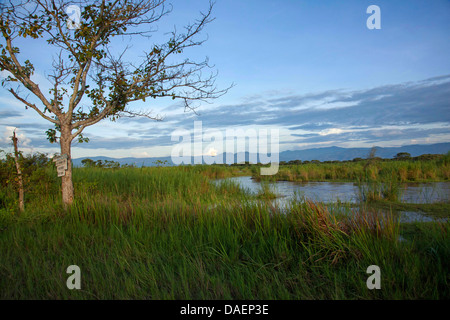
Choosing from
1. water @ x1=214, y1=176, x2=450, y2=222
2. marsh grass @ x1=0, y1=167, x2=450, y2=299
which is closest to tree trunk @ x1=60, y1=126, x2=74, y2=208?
marsh grass @ x1=0, y1=167, x2=450, y2=299

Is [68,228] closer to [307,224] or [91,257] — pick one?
[91,257]

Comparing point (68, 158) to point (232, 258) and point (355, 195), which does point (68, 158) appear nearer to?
point (232, 258)

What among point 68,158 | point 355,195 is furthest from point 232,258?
point 355,195

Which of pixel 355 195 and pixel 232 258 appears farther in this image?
pixel 355 195

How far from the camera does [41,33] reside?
5355 millimetres

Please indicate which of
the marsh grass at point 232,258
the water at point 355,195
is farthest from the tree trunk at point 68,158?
the water at point 355,195

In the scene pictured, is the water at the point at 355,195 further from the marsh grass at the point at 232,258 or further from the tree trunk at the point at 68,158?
the tree trunk at the point at 68,158

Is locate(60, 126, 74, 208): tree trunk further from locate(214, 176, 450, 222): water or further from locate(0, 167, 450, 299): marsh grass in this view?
locate(214, 176, 450, 222): water

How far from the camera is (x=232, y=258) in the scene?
10.8ft

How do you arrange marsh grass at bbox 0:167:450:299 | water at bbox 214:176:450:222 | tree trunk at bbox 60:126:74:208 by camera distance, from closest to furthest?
marsh grass at bbox 0:167:450:299
water at bbox 214:176:450:222
tree trunk at bbox 60:126:74:208

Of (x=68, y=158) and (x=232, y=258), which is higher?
(x=68, y=158)

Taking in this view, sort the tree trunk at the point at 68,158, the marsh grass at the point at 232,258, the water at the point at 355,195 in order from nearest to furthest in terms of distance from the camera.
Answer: the marsh grass at the point at 232,258 < the water at the point at 355,195 < the tree trunk at the point at 68,158

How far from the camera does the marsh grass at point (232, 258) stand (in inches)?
102

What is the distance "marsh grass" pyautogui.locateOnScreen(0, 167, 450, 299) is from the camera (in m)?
2.58
